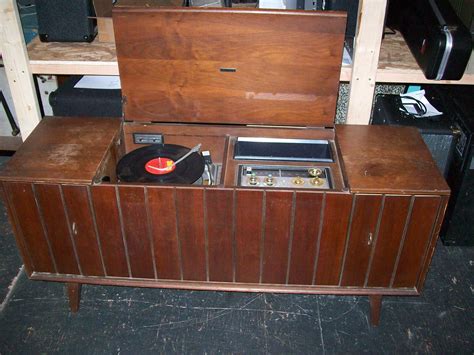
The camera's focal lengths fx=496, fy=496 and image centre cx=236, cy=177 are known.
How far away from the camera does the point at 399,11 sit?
170 cm

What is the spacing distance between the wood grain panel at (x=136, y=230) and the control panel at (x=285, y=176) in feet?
0.87

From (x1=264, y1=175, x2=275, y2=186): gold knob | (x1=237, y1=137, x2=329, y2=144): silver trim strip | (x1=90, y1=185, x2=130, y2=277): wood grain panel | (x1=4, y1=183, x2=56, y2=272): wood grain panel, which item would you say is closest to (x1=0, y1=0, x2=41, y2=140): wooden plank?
(x1=4, y1=183, x2=56, y2=272): wood grain panel

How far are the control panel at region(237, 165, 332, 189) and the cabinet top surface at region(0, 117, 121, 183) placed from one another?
39cm

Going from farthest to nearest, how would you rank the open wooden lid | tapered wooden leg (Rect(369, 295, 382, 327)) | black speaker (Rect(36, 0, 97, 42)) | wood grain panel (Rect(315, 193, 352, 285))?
black speaker (Rect(36, 0, 97, 42)), tapered wooden leg (Rect(369, 295, 382, 327)), the open wooden lid, wood grain panel (Rect(315, 193, 352, 285))

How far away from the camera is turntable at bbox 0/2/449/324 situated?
4.01ft

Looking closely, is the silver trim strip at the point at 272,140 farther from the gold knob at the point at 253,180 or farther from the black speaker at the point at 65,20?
the black speaker at the point at 65,20

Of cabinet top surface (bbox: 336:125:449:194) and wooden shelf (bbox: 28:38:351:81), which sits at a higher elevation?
wooden shelf (bbox: 28:38:351:81)

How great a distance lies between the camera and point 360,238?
1262 millimetres

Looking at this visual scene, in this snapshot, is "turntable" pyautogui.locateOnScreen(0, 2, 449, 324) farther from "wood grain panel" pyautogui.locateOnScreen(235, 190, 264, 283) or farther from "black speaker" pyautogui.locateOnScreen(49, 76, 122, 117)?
"black speaker" pyautogui.locateOnScreen(49, 76, 122, 117)

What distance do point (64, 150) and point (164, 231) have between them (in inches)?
14.0

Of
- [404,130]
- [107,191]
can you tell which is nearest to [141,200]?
[107,191]

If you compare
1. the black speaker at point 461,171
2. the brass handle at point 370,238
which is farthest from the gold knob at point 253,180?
the black speaker at point 461,171

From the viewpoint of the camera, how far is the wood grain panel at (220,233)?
1.21 m

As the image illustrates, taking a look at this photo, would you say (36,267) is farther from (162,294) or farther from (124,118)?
(124,118)
